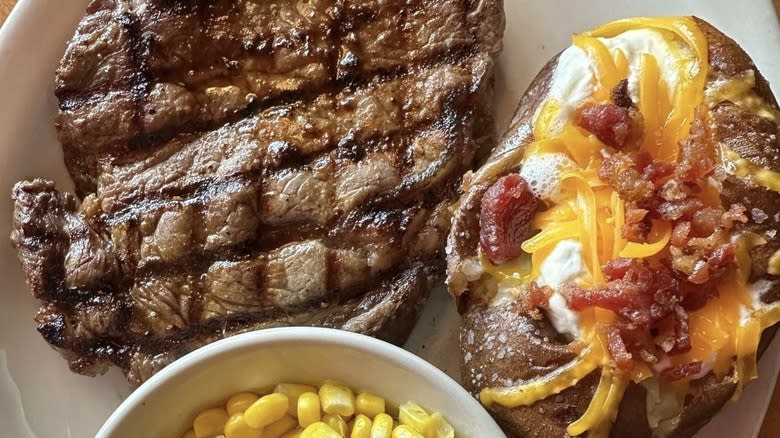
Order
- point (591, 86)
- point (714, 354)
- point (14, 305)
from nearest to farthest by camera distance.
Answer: point (714, 354), point (591, 86), point (14, 305)

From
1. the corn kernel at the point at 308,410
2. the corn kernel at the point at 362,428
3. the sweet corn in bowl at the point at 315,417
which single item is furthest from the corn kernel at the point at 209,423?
the corn kernel at the point at 362,428

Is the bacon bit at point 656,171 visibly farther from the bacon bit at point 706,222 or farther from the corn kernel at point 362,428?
the corn kernel at point 362,428

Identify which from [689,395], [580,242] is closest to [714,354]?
→ [689,395]

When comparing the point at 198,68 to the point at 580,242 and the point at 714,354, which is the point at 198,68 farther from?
the point at 714,354

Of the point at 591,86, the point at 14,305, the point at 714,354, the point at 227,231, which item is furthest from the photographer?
the point at 14,305

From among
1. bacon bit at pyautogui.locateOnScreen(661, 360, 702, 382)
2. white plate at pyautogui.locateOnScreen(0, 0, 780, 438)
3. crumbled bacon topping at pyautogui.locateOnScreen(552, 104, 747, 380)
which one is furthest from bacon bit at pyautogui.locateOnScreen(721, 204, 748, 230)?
white plate at pyautogui.locateOnScreen(0, 0, 780, 438)

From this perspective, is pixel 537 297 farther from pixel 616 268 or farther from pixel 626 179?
pixel 626 179

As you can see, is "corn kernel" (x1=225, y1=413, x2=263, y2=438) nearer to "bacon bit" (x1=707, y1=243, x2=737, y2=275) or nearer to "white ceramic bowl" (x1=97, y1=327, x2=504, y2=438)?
"white ceramic bowl" (x1=97, y1=327, x2=504, y2=438)

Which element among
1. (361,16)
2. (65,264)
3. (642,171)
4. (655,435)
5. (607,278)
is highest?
(361,16)
